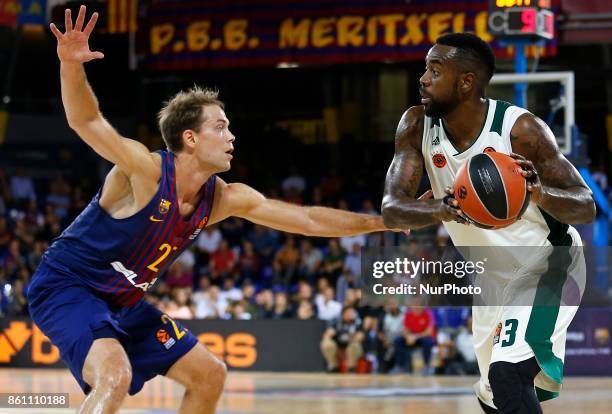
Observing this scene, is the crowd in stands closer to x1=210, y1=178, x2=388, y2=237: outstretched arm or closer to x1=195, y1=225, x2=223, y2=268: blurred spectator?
x1=195, y1=225, x2=223, y2=268: blurred spectator

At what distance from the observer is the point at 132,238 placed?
5.24 metres

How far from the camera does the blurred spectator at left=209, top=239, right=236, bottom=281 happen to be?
664 inches

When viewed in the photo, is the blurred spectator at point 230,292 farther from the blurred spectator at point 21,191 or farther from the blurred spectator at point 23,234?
the blurred spectator at point 21,191

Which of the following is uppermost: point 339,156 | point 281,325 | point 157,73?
point 157,73

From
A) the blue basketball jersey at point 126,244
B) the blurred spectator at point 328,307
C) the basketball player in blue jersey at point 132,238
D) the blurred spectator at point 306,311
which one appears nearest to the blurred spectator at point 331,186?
the blurred spectator at point 328,307

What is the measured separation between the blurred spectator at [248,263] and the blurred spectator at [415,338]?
145 inches

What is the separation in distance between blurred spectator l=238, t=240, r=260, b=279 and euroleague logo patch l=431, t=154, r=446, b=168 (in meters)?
11.8

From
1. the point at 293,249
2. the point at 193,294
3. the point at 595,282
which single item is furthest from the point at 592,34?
the point at 193,294

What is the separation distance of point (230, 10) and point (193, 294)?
15.5ft

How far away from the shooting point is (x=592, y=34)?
15852 millimetres

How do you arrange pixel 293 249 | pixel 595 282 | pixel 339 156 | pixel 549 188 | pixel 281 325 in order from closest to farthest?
pixel 549 188
pixel 595 282
pixel 281 325
pixel 293 249
pixel 339 156

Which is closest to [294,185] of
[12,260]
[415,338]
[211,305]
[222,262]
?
[222,262]

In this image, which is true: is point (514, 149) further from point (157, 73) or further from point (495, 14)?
point (157, 73)

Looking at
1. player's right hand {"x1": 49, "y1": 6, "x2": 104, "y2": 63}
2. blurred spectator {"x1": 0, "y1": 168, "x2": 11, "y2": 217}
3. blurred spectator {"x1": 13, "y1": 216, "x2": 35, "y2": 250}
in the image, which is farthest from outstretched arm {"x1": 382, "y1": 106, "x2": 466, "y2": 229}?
A: blurred spectator {"x1": 0, "y1": 168, "x2": 11, "y2": 217}
